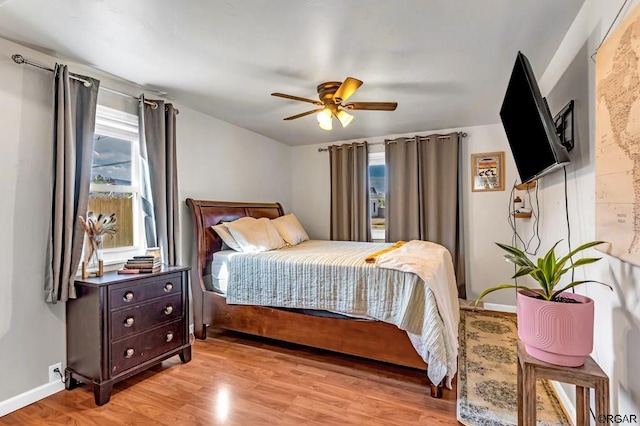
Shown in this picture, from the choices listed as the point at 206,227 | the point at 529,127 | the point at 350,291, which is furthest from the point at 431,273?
the point at 206,227

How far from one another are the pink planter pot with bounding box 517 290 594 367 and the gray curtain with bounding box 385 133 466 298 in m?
2.81

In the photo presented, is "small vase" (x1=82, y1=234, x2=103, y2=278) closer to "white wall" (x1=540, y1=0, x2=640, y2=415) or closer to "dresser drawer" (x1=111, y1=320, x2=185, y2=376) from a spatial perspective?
"dresser drawer" (x1=111, y1=320, x2=185, y2=376)

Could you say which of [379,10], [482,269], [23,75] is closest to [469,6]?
[379,10]

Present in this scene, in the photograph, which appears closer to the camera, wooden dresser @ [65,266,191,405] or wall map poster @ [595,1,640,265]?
wall map poster @ [595,1,640,265]

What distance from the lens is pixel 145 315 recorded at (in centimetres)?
233

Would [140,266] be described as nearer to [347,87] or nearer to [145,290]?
[145,290]

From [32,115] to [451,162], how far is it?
415cm

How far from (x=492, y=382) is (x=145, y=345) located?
2.58m

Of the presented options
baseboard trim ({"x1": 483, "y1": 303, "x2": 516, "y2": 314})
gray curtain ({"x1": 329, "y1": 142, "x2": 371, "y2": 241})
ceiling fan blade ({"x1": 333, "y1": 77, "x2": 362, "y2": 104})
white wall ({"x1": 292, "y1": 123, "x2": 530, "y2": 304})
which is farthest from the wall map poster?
gray curtain ({"x1": 329, "y1": 142, "x2": 371, "y2": 241})

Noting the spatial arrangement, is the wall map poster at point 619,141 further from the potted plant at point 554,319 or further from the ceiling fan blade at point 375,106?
the ceiling fan blade at point 375,106

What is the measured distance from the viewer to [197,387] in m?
2.24

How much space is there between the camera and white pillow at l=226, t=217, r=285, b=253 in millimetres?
3201

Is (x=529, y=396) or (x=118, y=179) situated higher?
(x=118, y=179)

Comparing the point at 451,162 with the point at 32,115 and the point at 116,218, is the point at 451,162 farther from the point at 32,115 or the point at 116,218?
the point at 32,115
